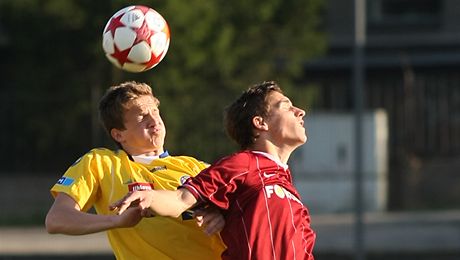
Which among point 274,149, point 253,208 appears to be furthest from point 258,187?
point 274,149

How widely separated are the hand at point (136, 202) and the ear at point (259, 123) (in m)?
0.70

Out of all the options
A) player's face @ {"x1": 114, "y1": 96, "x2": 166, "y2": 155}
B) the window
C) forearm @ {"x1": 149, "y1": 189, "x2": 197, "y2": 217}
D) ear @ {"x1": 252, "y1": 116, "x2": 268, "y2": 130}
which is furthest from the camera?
the window

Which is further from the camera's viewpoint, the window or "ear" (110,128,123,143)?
the window

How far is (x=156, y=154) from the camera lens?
16.8ft

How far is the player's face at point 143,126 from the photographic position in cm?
500

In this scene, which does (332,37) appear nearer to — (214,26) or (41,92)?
(214,26)

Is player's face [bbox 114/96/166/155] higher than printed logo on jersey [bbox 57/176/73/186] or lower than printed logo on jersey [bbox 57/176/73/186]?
higher

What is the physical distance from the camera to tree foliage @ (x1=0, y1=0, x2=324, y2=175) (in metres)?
21.0

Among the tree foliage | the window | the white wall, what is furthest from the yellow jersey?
the window

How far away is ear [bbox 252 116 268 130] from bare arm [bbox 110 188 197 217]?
1.60ft

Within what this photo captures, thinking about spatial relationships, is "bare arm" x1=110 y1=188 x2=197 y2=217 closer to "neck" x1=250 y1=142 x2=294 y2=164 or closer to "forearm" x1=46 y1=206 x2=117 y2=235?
"forearm" x1=46 y1=206 x2=117 y2=235

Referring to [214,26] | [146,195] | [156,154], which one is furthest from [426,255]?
[146,195]

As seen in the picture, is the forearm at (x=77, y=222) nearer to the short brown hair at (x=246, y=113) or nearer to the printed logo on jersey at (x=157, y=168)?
the printed logo on jersey at (x=157, y=168)

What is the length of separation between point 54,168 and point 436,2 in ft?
34.6
